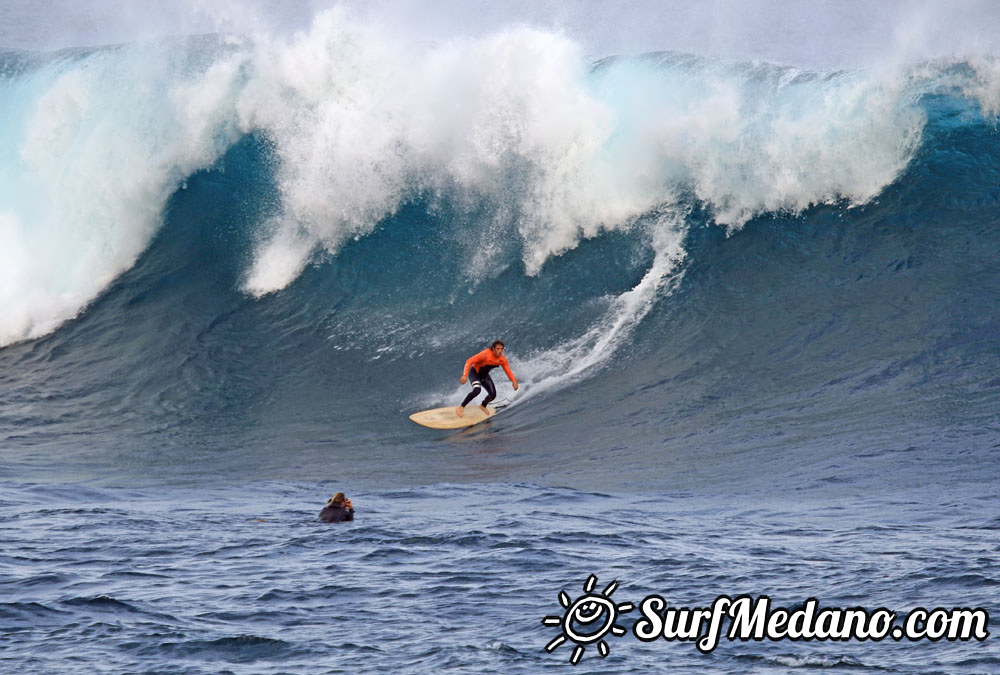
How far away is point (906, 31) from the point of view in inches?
670

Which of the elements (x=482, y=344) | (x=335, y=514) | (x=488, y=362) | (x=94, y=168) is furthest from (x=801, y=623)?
(x=94, y=168)

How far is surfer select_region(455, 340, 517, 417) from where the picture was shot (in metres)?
13.7

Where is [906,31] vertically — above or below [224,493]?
above

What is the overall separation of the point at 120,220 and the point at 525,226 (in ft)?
21.4

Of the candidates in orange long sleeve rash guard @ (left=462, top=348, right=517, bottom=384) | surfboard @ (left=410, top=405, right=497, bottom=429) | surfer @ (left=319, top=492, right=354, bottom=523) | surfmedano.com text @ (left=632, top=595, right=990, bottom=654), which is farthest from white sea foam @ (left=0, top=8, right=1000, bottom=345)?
surfmedano.com text @ (left=632, top=595, right=990, bottom=654)

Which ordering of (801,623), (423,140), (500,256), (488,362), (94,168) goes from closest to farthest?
(801,623) < (488,362) < (500,256) < (423,140) < (94,168)

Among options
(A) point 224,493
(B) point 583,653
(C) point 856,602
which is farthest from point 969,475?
(A) point 224,493

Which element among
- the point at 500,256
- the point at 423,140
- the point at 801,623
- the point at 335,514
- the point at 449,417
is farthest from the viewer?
the point at 423,140

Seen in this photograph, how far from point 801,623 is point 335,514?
4078mm

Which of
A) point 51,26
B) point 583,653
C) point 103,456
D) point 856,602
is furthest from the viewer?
point 51,26

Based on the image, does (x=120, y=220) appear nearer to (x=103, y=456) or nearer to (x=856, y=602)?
(x=103, y=456)

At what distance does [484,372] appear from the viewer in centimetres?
1380

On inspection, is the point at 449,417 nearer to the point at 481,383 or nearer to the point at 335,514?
the point at 481,383

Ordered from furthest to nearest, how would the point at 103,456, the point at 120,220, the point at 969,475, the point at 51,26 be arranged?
the point at 51,26, the point at 120,220, the point at 103,456, the point at 969,475
